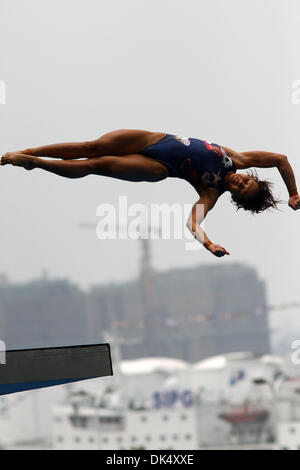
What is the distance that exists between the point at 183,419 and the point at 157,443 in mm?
9724

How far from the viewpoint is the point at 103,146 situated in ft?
17.8

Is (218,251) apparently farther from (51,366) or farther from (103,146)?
(51,366)

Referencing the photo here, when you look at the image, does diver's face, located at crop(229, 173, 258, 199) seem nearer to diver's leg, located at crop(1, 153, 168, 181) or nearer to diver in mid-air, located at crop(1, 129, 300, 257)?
diver in mid-air, located at crop(1, 129, 300, 257)

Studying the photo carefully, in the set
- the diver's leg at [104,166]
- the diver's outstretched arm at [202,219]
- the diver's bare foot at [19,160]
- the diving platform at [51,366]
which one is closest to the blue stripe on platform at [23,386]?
the diving platform at [51,366]

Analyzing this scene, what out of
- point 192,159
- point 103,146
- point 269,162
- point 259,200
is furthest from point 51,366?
point 269,162

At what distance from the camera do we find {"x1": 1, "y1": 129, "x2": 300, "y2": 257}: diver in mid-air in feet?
17.7

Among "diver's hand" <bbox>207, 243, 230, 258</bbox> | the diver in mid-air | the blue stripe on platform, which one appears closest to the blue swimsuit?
the diver in mid-air

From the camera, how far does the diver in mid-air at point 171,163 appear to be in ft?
17.7

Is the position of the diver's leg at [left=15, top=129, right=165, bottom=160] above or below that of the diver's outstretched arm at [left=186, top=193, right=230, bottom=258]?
above

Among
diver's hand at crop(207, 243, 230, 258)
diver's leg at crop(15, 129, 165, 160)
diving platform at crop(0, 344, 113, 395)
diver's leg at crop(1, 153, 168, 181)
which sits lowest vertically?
diving platform at crop(0, 344, 113, 395)

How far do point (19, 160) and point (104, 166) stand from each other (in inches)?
23.3

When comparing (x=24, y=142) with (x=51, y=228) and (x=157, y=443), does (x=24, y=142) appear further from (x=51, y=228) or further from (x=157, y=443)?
(x=157, y=443)
